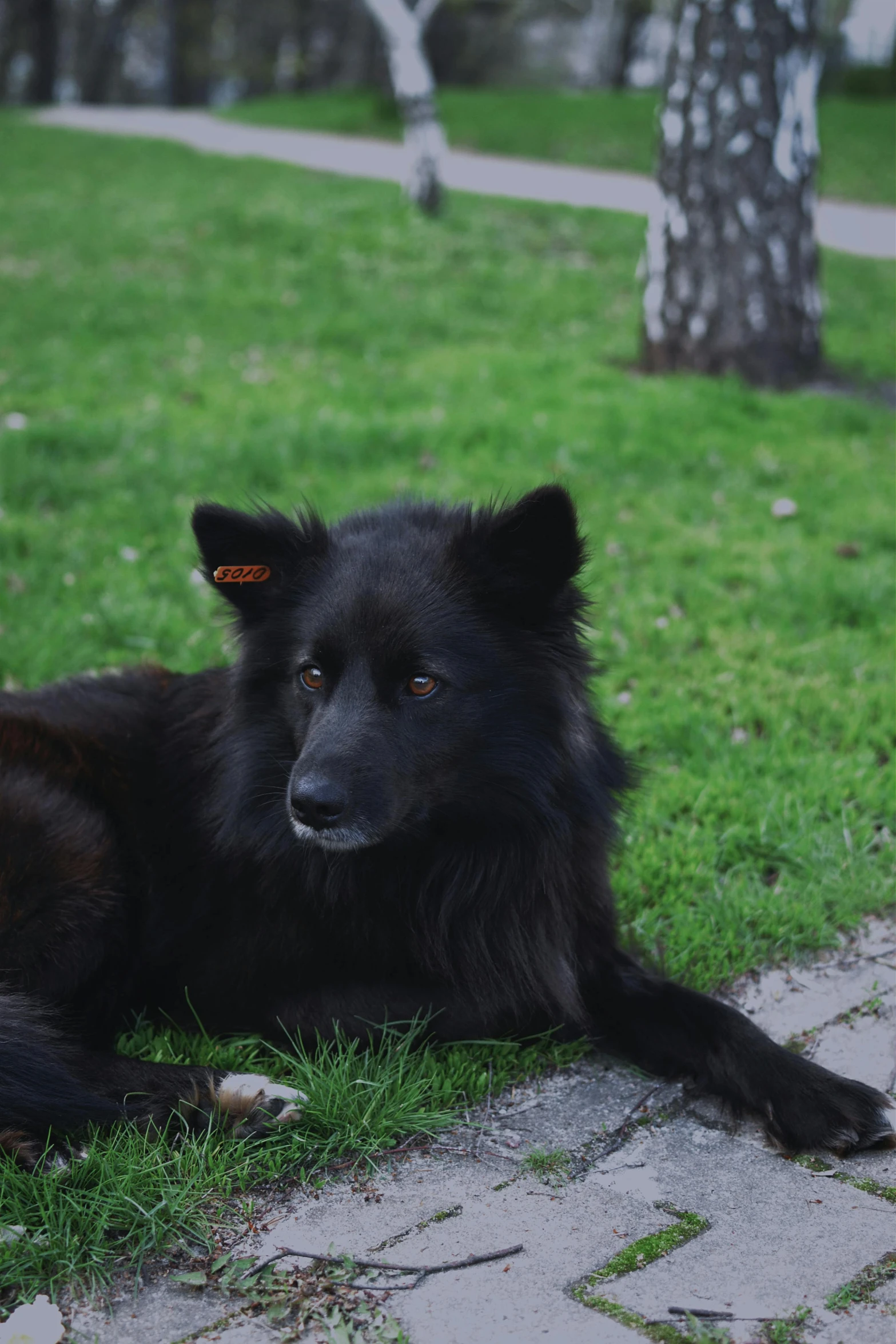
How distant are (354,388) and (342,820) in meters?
6.32

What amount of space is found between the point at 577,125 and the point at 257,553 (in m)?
24.0

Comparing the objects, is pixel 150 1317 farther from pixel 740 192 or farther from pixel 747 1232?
pixel 740 192

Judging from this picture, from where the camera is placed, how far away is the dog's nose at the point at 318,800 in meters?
2.66

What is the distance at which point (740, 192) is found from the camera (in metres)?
8.37

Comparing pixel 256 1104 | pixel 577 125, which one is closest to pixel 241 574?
pixel 256 1104

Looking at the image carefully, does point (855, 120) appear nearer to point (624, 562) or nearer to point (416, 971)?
point (624, 562)

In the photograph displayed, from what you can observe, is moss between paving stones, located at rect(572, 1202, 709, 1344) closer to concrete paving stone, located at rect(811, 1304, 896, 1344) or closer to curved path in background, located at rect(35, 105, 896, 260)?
concrete paving stone, located at rect(811, 1304, 896, 1344)

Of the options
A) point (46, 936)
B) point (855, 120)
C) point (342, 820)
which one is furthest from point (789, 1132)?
point (855, 120)

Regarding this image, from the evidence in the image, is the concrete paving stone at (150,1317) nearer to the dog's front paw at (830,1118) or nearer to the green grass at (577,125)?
the dog's front paw at (830,1118)

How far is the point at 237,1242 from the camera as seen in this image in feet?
7.66

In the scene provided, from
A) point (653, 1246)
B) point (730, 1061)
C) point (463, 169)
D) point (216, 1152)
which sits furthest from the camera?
point (463, 169)

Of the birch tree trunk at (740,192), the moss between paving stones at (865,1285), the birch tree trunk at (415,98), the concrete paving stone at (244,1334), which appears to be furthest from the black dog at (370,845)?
the birch tree trunk at (415,98)

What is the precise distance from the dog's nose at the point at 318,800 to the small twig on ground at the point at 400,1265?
89cm

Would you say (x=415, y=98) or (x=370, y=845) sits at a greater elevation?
(x=415, y=98)
